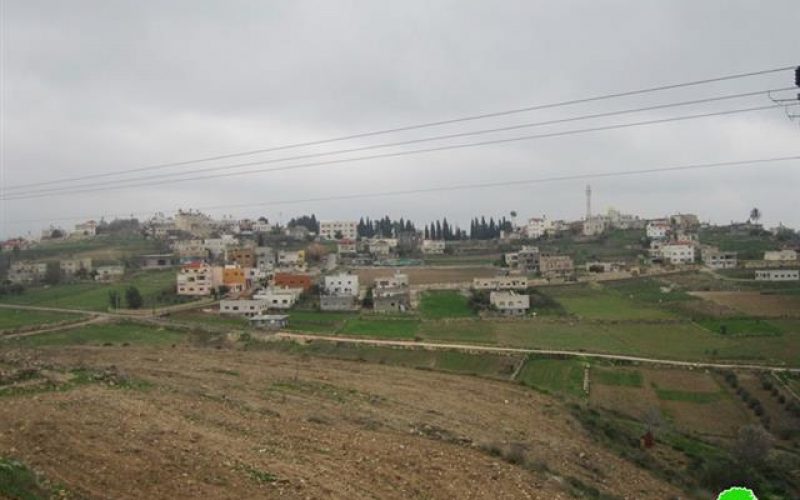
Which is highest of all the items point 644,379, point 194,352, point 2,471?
point 2,471

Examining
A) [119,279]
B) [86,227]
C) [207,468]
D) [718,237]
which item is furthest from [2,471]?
[86,227]

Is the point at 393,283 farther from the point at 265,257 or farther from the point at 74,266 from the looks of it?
the point at 74,266

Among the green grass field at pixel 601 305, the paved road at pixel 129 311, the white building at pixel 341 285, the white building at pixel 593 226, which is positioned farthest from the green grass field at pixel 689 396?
the white building at pixel 593 226

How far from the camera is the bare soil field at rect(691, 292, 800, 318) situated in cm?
3525

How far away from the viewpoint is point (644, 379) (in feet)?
77.8

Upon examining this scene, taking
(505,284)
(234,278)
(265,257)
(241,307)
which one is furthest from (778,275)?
(265,257)

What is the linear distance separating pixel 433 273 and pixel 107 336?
32.2 meters

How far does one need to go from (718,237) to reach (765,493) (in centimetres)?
→ 6998

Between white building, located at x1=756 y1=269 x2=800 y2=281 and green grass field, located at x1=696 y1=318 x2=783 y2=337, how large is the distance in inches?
599

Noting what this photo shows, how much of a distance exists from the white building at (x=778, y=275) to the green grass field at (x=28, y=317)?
45.5 metres

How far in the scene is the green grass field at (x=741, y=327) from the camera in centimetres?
3080

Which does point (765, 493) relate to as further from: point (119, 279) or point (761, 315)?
point (119, 279)

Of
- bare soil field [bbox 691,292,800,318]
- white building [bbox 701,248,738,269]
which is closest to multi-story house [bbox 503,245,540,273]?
white building [bbox 701,248,738,269]

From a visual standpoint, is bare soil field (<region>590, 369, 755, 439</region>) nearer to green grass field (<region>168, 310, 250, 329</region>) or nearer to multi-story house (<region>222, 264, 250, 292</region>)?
green grass field (<region>168, 310, 250, 329</region>)
